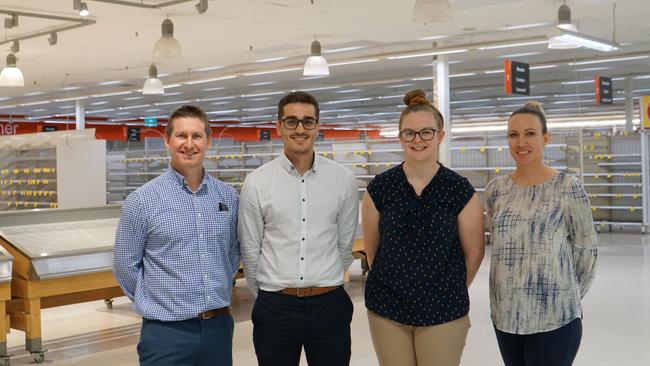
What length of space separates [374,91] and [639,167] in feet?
30.0

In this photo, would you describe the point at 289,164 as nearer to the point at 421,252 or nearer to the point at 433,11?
the point at 421,252

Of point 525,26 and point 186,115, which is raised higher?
point 525,26

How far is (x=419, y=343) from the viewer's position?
2.68 metres

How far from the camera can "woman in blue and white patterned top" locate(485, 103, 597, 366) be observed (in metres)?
2.82

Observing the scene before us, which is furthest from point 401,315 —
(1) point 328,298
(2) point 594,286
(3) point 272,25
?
(3) point 272,25

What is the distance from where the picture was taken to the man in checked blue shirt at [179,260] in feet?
8.71

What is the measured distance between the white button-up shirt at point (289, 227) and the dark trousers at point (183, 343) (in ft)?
0.95

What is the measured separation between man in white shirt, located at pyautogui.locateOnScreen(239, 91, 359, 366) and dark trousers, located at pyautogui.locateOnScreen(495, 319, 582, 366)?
66 cm

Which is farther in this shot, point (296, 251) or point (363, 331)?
point (363, 331)

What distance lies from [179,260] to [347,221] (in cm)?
70

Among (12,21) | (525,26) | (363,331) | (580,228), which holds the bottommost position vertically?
(363,331)

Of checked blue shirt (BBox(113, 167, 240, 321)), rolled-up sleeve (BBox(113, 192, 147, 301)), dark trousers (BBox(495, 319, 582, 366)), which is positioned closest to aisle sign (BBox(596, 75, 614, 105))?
dark trousers (BBox(495, 319, 582, 366))

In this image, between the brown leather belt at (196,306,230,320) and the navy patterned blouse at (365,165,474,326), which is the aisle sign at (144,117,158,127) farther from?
the navy patterned blouse at (365,165,474,326)

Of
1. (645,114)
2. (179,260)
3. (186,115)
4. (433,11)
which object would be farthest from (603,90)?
(179,260)
